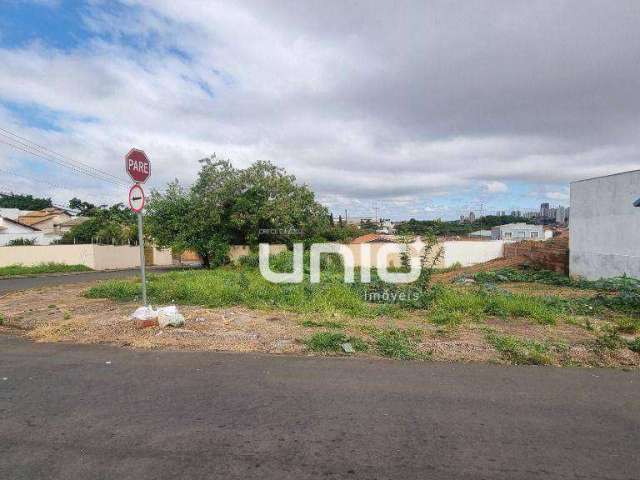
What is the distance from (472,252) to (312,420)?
A: 2541cm

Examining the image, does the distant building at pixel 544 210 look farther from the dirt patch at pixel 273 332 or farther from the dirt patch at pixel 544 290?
the dirt patch at pixel 273 332

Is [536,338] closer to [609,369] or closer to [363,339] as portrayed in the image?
[609,369]

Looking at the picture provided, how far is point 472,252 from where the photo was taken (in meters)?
26.5

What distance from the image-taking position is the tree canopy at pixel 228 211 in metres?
22.9

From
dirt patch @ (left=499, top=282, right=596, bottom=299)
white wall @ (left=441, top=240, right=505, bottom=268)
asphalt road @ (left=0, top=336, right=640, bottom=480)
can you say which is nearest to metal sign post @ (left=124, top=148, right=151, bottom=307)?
asphalt road @ (left=0, top=336, right=640, bottom=480)

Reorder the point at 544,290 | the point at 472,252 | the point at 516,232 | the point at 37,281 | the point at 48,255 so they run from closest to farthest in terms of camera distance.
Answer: the point at 544,290, the point at 37,281, the point at 472,252, the point at 48,255, the point at 516,232

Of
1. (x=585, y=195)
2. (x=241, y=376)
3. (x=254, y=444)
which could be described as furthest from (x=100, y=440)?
(x=585, y=195)

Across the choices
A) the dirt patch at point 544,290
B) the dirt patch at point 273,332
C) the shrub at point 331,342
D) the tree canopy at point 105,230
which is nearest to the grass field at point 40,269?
the tree canopy at point 105,230

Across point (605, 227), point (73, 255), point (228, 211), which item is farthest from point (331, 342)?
point (73, 255)

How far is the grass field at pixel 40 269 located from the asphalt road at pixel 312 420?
23708mm

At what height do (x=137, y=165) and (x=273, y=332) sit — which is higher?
(x=137, y=165)

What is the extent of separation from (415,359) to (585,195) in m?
16.5

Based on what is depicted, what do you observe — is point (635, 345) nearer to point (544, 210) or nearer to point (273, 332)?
point (273, 332)

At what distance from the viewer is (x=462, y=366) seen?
5035 mm
